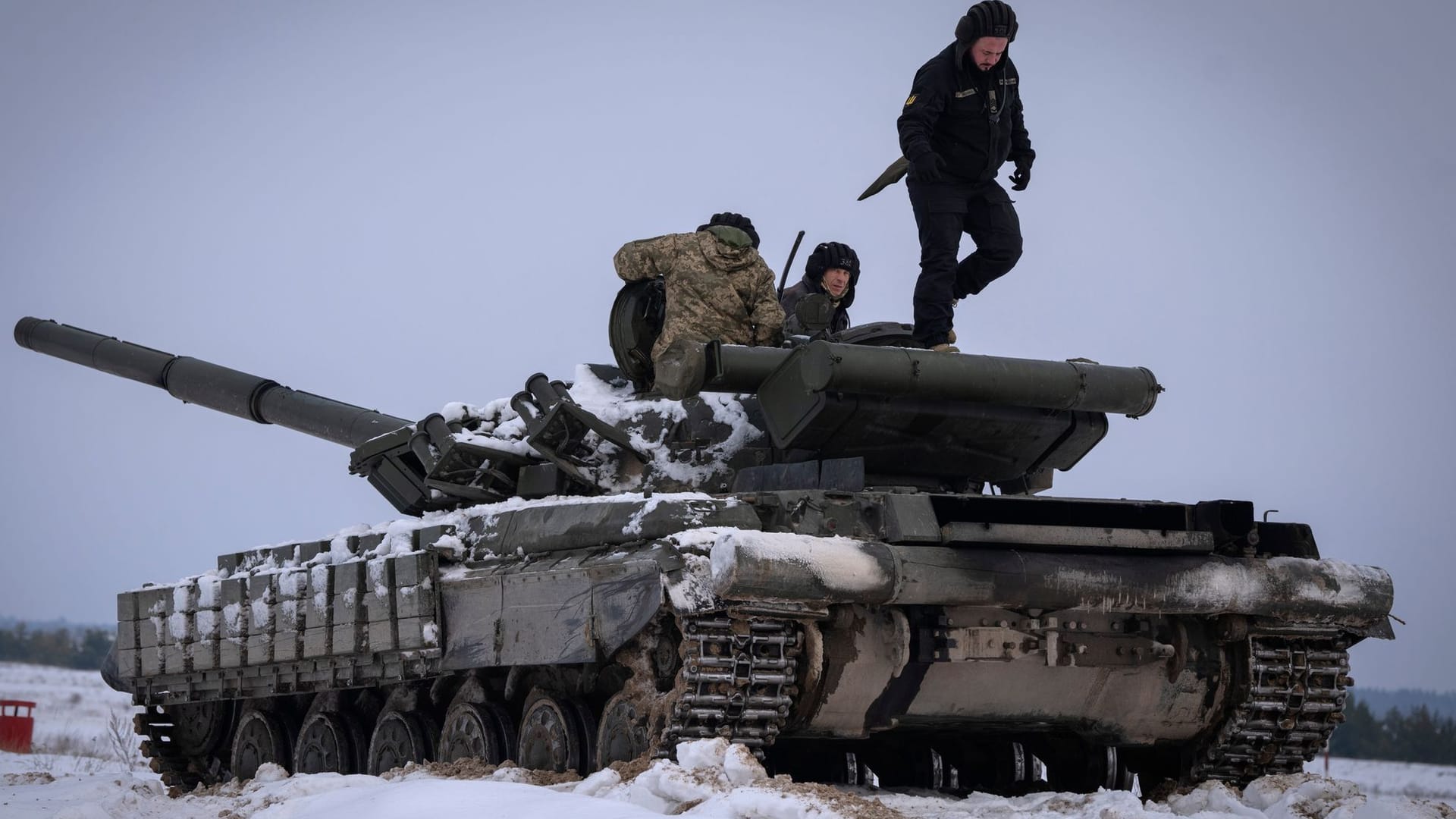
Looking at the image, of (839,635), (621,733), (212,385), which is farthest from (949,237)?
(212,385)

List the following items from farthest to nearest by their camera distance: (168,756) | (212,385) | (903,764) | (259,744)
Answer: (212,385)
(168,756)
(259,744)
(903,764)

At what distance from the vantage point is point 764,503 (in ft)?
36.9

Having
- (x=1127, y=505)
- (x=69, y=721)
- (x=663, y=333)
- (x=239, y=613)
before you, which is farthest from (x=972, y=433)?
(x=69, y=721)

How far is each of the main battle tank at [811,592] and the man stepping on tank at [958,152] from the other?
59 cm

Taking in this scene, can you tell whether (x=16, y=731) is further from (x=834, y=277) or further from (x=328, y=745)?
(x=834, y=277)

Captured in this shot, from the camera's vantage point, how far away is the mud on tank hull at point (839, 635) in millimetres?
10711

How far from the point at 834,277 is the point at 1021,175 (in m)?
1.58

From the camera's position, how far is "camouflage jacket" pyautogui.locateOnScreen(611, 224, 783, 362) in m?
13.0

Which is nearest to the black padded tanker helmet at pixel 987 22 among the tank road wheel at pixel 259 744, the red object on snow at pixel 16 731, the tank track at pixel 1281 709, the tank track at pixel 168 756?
the tank track at pixel 1281 709

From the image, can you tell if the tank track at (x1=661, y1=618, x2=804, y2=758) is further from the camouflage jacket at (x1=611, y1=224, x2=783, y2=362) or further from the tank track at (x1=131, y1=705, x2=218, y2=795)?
the tank track at (x1=131, y1=705, x2=218, y2=795)

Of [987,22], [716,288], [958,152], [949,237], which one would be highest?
[987,22]

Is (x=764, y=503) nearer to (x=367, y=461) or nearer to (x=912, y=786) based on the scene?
(x=912, y=786)

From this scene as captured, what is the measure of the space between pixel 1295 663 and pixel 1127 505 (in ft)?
5.42

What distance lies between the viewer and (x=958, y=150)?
13094mm
